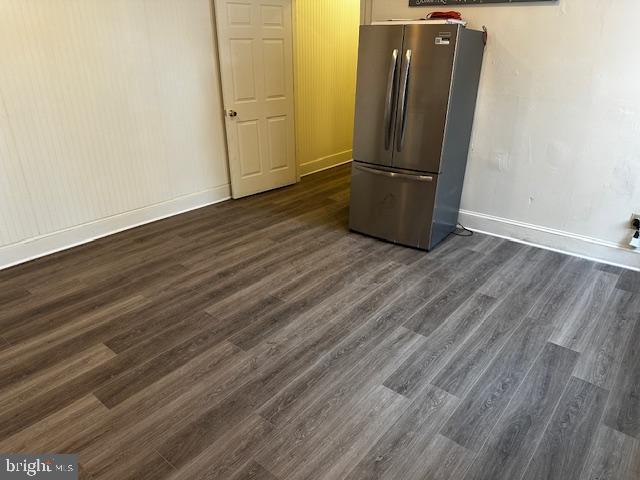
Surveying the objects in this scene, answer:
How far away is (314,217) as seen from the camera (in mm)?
4262

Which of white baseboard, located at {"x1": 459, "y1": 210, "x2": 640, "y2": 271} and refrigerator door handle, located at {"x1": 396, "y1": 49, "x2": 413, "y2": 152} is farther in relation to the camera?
white baseboard, located at {"x1": 459, "y1": 210, "x2": 640, "y2": 271}

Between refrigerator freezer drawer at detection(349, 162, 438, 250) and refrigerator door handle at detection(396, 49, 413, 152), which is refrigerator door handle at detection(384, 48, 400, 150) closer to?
refrigerator door handle at detection(396, 49, 413, 152)

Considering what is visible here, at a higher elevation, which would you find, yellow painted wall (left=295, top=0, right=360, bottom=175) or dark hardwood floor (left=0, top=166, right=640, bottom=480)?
yellow painted wall (left=295, top=0, right=360, bottom=175)

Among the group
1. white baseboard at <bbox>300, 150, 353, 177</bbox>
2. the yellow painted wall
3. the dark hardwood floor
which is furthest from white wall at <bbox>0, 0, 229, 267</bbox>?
white baseboard at <bbox>300, 150, 353, 177</bbox>

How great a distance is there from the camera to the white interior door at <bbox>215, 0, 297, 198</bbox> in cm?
420

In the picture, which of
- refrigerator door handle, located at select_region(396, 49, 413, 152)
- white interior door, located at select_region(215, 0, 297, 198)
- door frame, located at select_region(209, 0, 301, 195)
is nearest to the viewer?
refrigerator door handle, located at select_region(396, 49, 413, 152)

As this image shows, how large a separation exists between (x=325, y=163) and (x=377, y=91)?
105 inches

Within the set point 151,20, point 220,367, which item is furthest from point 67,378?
point 151,20

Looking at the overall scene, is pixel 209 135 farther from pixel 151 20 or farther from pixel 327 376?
pixel 327 376

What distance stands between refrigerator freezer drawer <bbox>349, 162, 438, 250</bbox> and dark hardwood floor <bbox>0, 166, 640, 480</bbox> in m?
0.15

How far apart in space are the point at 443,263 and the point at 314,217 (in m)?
1.42

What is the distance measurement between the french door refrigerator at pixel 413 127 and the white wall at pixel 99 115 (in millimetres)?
1673

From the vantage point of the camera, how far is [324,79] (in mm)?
5605

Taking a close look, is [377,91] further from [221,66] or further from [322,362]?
[322,362]
